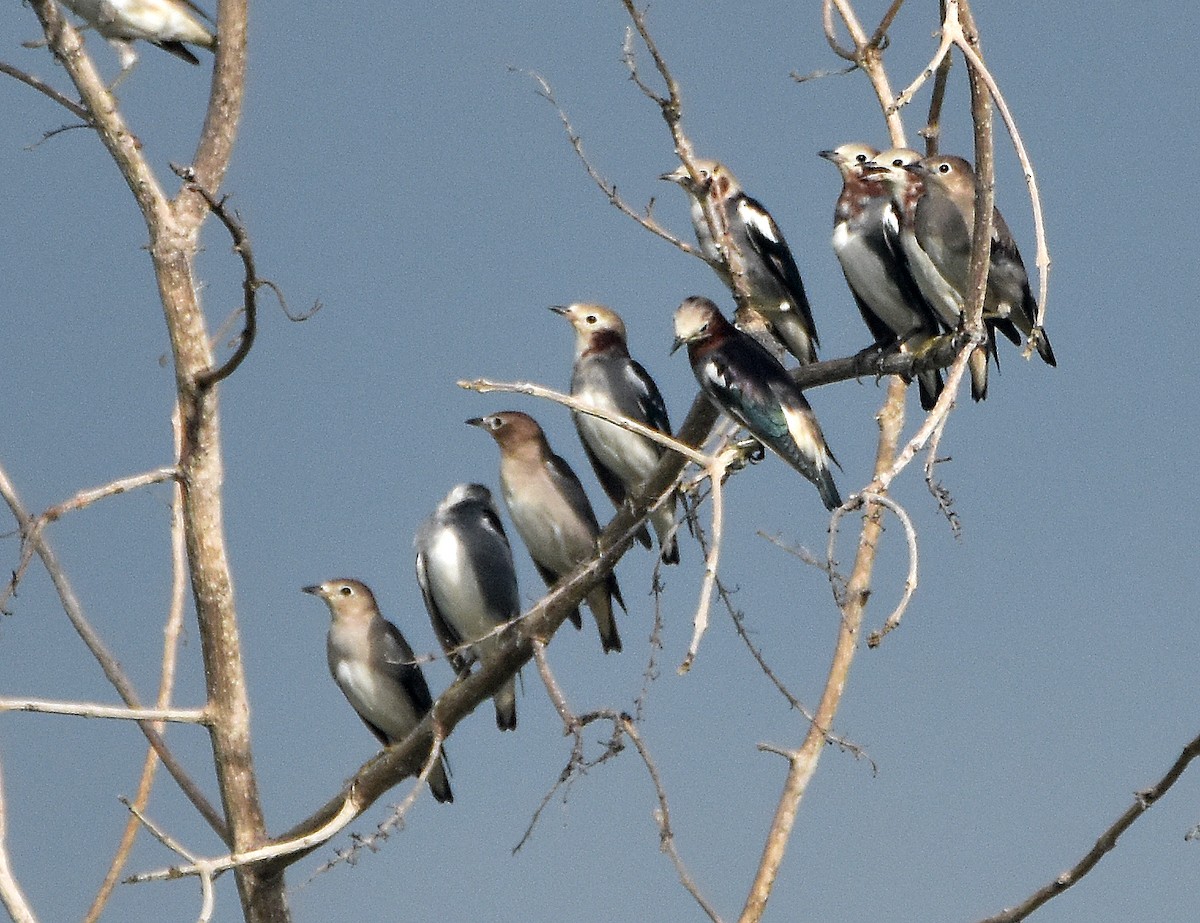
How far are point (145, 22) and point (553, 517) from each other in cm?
334

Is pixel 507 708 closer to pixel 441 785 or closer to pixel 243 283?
pixel 441 785

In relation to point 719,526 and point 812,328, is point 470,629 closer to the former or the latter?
point 812,328

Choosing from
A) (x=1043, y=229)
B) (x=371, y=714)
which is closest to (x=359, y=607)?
(x=371, y=714)

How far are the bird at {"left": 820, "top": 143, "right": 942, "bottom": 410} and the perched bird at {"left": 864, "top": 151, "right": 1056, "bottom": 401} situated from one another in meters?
0.11

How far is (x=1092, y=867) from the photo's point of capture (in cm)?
563

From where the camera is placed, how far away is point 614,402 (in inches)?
313

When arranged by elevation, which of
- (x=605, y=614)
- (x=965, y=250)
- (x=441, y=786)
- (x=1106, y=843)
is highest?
(x=965, y=250)

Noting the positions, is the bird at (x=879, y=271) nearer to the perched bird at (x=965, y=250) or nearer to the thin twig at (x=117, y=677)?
the perched bird at (x=965, y=250)

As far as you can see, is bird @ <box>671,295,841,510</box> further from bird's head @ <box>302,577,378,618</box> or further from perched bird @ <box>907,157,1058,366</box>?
bird's head @ <box>302,577,378,618</box>

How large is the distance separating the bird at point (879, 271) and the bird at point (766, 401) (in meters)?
1.30

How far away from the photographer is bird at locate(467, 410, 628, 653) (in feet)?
26.5

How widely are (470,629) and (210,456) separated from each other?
2013mm

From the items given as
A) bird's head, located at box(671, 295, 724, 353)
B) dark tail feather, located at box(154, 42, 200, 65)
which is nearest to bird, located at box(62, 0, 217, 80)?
dark tail feather, located at box(154, 42, 200, 65)

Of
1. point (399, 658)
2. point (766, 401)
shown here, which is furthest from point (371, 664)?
point (766, 401)
